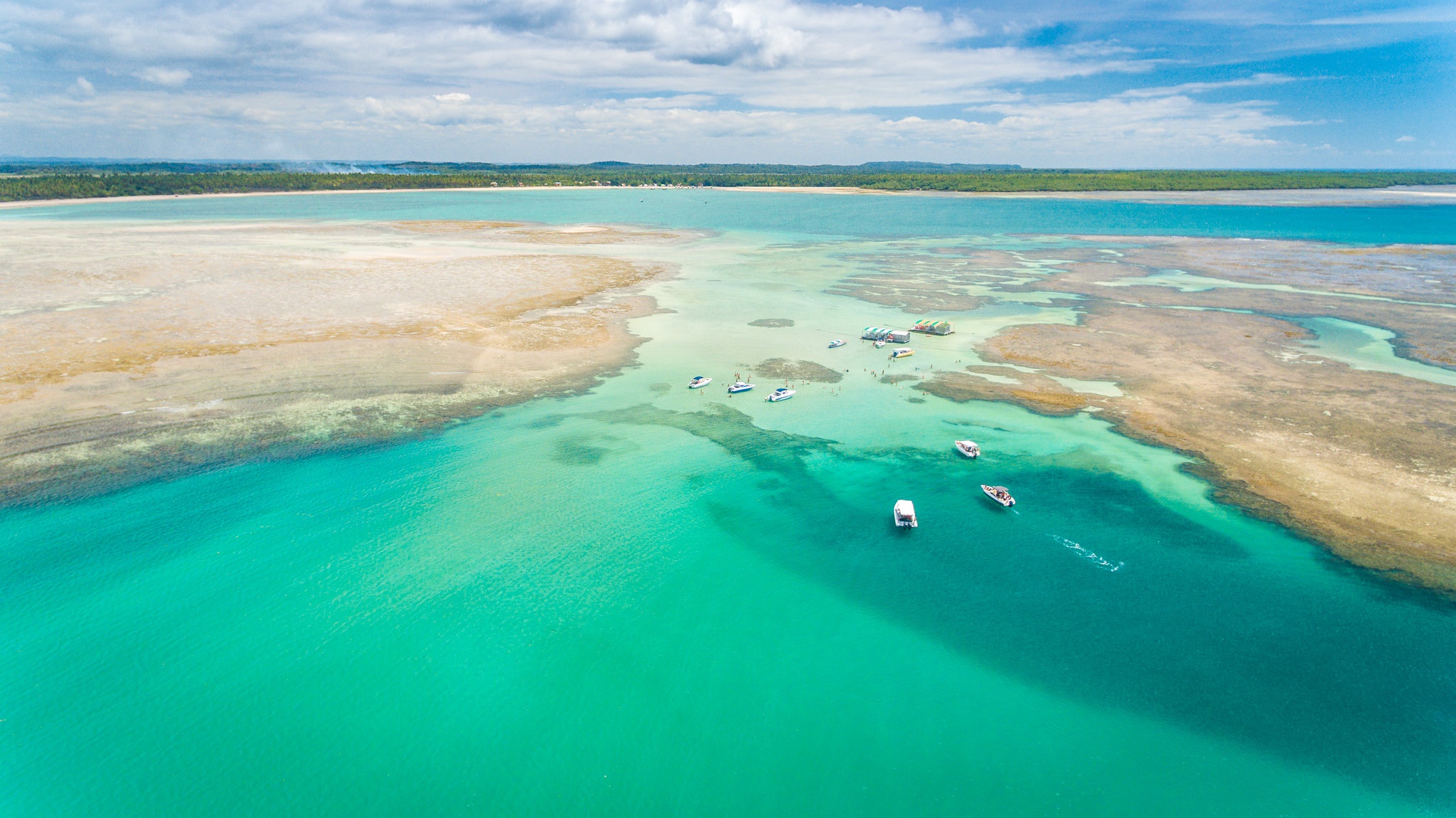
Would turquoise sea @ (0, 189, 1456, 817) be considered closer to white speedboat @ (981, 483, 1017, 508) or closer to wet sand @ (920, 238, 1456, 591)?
white speedboat @ (981, 483, 1017, 508)

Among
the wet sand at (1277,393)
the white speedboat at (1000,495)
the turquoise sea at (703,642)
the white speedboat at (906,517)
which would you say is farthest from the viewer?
the white speedboat at (1000,495)

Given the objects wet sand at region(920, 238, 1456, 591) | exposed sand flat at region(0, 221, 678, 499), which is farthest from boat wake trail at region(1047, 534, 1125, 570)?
exposed sand flat at region(0, 221, 678, 499)

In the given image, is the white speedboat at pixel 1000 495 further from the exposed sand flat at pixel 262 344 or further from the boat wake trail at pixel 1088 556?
the exposed sand flat at pixel 262 344

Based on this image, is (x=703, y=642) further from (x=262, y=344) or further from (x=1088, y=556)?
(x=262, y=344)

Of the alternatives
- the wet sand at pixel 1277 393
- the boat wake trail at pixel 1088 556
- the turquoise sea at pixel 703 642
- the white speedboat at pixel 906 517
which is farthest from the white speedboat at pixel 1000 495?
the wet sand at pixel 1277 393

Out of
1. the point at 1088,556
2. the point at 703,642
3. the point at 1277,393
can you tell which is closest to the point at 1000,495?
the point at 1088,556

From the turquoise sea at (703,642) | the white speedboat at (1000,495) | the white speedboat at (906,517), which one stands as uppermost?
the white speedboat at (1000,495)
